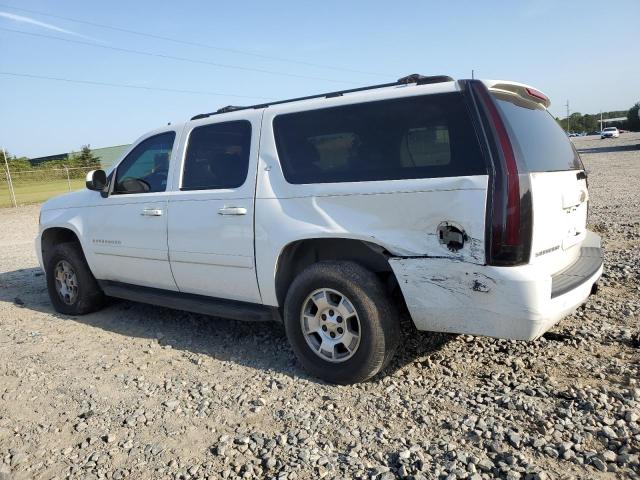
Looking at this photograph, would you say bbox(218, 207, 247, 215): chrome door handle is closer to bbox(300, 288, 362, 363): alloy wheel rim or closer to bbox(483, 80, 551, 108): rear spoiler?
bbox(300, 288, 362, 363): alloy wheel rim

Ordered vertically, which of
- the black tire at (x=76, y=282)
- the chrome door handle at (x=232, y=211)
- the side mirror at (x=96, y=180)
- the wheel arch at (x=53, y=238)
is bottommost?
the black tire at (x=76, y=282)

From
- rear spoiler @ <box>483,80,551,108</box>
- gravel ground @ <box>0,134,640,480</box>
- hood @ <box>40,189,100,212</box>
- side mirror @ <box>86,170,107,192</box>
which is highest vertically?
rear spoiler @ <box>483,80,551,108</box>

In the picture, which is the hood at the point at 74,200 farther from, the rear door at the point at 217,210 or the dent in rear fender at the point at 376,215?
the dent in rear fender at the point at 376,215

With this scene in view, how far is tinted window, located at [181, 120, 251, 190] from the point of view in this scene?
13.2 feet

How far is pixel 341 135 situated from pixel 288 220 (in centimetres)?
71

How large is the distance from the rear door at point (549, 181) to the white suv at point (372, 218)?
15mm

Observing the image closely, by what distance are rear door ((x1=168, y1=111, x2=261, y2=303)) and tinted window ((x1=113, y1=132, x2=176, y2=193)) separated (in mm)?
283

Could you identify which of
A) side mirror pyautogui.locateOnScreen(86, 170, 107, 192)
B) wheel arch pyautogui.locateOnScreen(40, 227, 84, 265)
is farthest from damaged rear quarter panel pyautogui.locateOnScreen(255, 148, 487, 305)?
wheel arch pyautogui.locateOnScreen(40, 227, 84, 265)

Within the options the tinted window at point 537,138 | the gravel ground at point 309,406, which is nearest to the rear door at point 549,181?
the tinted window at point 537,138

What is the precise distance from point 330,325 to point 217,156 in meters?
1.76

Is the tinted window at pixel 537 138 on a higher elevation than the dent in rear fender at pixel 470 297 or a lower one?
higher

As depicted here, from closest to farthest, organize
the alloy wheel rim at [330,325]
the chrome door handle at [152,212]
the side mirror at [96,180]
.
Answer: the alloy wheel rim at [330,325]
the chrome door handle at [152,212]
the side mirror at [96,180]

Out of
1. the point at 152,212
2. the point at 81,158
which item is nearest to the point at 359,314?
the point at 152,212

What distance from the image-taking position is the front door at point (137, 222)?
454 centimetres
